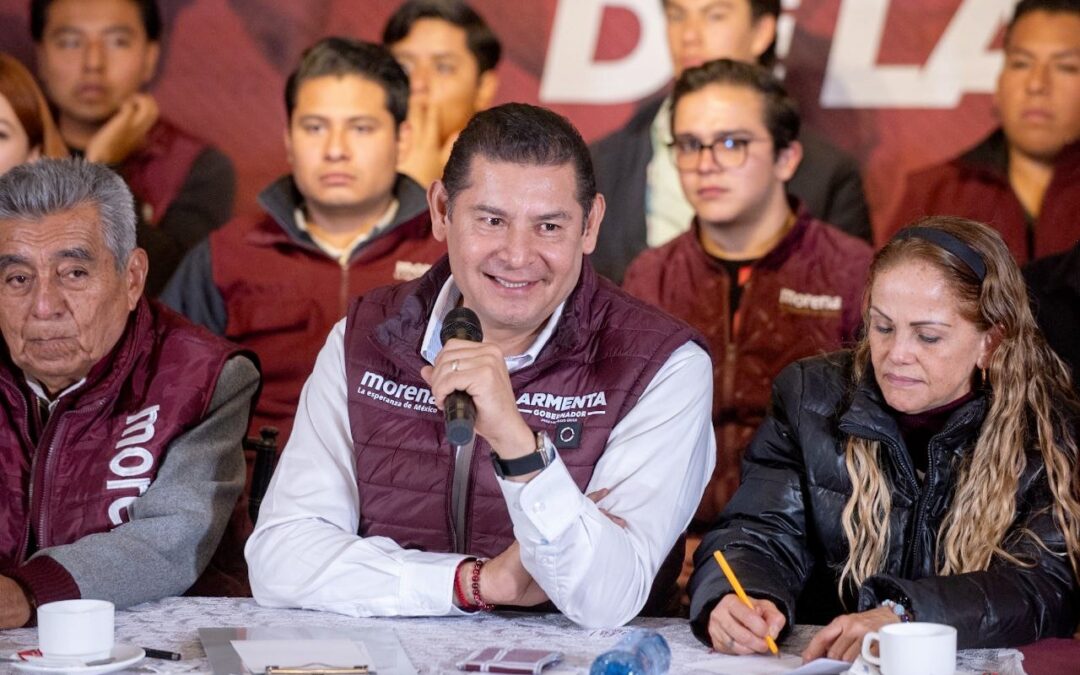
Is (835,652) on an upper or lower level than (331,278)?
lower

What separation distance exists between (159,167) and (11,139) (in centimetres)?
46

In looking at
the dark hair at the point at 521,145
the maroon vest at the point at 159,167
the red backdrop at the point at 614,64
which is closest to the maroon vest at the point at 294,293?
the red backdrop at the point at 614,64

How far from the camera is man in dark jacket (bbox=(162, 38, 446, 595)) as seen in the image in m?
4.58

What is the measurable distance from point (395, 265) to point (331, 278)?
20cm

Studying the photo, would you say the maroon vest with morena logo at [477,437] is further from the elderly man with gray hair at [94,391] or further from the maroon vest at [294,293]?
the maroon vest at [294,293]

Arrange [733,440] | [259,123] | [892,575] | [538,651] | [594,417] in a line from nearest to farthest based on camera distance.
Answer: [538,651], [892,575], [594,417], [733,440], [259,123]

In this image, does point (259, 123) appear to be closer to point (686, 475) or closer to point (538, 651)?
point (686, 475)

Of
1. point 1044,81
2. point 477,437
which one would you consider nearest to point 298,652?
point 477,437

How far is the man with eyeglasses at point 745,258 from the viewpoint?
4.42 meters

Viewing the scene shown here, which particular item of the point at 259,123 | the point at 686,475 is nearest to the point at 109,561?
the point at 686,475

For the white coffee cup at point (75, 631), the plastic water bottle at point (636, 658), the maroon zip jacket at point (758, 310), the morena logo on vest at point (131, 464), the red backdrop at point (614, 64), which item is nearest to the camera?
the plastic water bottle at point (636, 658)

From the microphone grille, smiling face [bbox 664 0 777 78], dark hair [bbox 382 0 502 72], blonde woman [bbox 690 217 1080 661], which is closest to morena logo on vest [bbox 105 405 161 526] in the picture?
the microphone grille

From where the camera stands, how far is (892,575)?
2.72 m

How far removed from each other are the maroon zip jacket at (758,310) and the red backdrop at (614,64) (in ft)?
0.80
